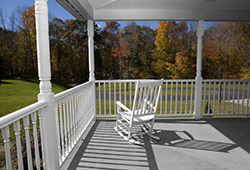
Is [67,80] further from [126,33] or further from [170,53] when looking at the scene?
[170,53]

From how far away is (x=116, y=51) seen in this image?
36.3ft

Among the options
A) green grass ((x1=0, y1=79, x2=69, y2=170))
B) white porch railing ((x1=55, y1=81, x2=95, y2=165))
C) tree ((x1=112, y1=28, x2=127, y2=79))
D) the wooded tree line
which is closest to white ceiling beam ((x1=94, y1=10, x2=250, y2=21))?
white porch railing ((x1=55, y1=81, x2=95, y2=165))

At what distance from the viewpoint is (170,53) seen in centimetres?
1101

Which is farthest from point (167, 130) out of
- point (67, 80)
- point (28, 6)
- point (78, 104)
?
point (28, 6)

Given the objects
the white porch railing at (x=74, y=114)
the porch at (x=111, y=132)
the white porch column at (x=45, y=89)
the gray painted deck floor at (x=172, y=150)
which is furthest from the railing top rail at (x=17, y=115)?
the gray painted deck floor at (x=172, y=150)

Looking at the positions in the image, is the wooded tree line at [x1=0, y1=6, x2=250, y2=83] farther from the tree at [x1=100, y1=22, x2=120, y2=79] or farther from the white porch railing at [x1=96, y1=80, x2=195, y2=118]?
the white porch railing at [x1=96, y1=80, x2=195, y2=118]

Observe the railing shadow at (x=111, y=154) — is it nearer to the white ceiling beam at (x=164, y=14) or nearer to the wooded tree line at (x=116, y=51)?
the white ceiling beam at (x=164, y=14)

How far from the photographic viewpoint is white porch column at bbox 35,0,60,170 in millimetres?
1844

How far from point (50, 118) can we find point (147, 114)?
178 centimetres

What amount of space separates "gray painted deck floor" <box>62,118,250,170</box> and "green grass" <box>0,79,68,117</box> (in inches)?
366

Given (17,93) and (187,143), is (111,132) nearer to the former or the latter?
(187,143)

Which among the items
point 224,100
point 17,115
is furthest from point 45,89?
point 224,100

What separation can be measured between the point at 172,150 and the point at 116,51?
28.9 feet

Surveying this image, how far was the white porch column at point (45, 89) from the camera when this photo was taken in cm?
184
